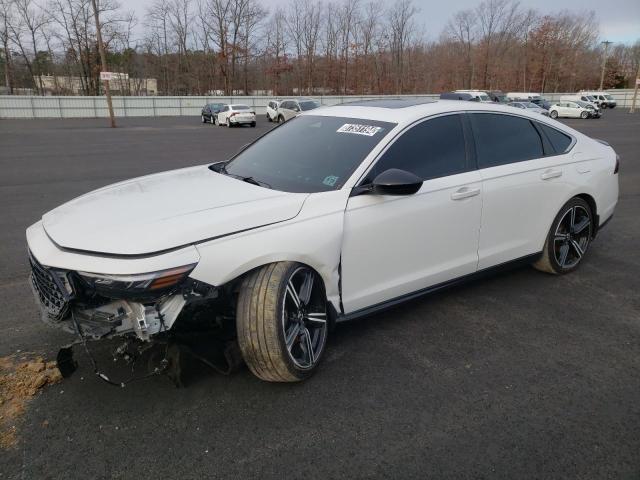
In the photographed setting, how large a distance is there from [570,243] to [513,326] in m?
1.47

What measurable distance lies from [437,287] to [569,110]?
136 ft

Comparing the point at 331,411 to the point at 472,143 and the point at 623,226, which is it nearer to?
the point at 472,143

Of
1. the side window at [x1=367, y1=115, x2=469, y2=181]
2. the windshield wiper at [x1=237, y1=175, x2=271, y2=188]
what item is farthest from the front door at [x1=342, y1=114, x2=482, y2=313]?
the windshield wiper at [x1=237, y1=175, x2=271, y2=188]

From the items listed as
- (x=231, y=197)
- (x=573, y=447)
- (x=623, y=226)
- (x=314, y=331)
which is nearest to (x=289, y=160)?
(x=231, y=197)

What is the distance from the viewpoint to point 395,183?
10.0 ft

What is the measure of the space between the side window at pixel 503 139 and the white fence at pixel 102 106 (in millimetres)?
33015

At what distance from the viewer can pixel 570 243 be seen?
4770 millimetres

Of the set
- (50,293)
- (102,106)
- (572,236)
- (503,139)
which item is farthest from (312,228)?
(102,106)

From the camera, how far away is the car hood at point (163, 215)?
8.38 ft

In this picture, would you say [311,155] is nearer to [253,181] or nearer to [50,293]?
[253,181]

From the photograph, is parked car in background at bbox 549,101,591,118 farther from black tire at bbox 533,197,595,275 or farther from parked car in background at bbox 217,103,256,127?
black tire at bbox 533,197,595,275

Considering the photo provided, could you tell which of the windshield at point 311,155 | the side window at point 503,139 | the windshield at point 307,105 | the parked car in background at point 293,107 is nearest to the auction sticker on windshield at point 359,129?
the windshield at point 311,155

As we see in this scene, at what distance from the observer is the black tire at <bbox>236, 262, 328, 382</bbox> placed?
272cm

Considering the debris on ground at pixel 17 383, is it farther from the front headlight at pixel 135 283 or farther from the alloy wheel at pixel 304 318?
the alloy wheel at pixel 304 318
